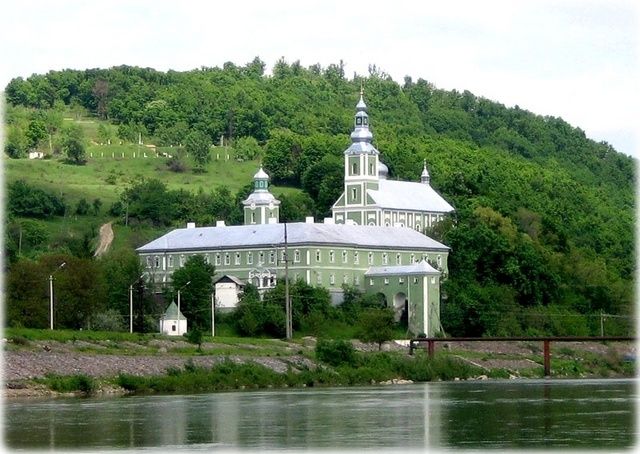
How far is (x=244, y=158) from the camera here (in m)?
182

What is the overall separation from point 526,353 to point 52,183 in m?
57.8

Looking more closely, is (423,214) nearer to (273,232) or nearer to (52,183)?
(273,232)

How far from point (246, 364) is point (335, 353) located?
6934 mm

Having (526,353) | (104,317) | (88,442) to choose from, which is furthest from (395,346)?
(88,442)

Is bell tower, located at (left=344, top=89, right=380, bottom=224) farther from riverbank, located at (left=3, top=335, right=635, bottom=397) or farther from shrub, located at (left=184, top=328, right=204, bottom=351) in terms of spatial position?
shrub, located at (left=184, top=328, right=204, bottom=351)

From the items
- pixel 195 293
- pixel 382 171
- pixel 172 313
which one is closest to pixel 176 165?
pixel 382 171

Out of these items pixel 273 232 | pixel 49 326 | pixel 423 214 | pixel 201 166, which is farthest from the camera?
pixel 201 166

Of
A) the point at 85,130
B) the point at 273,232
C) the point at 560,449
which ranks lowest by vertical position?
the point at 560,449

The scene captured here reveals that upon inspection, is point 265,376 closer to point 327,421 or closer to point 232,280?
point 327,421

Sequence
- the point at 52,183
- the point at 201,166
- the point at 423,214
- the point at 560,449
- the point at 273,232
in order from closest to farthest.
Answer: the point at 560,449, the point at 273,232, the point at 423,214, the point at 52,183, the point at 201,166

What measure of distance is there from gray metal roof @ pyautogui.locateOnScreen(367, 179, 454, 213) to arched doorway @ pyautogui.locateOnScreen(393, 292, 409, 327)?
18.4m

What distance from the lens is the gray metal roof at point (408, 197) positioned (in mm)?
136625

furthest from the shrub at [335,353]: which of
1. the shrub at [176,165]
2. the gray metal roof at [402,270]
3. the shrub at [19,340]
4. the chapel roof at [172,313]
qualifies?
the shrub at [176,165]

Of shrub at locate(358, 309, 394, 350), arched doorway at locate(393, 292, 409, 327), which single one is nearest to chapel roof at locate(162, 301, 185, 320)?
shrub at locate(358, 309, 394, 350)
